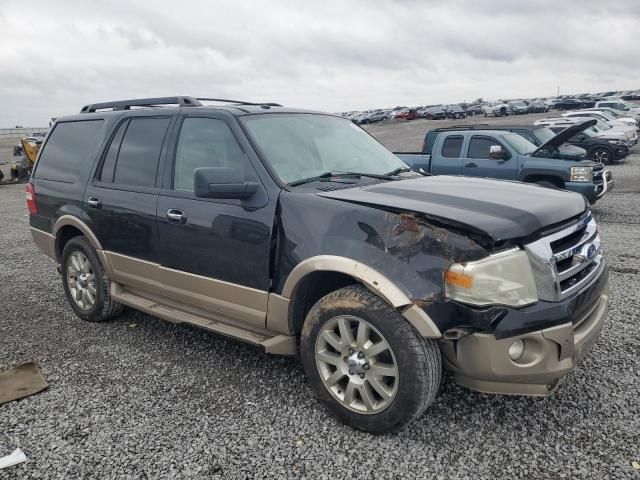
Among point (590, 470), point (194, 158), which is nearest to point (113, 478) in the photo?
point (194, 158)

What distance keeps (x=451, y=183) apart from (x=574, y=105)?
54.2 metres

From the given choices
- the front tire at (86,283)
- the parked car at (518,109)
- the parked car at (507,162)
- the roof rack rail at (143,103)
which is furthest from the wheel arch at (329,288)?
the parked car at (518,109)

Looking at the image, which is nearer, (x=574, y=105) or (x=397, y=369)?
(x=397, y=369)

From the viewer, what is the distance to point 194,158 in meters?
3.82

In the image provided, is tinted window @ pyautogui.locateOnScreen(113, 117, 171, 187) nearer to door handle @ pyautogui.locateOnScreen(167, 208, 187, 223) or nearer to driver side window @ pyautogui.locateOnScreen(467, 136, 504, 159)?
door handle @ pyautogui.locateOnScreen(167, 208, 187, 223)

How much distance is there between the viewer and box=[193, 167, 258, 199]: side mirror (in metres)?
3.11

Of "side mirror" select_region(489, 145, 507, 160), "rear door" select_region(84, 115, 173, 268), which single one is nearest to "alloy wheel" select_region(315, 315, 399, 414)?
"rear door" select_region(84, 115, 173, 268)

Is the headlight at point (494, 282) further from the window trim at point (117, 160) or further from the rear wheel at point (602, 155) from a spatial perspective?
the rear wheel at point (602, 155)

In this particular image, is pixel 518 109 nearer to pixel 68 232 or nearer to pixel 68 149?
pixel 68 149

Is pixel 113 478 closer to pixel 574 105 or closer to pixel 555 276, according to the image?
pixel 555 276

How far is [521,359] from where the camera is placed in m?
2.62

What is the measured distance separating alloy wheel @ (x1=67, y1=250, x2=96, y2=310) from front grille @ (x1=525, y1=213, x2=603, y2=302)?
12.4ft

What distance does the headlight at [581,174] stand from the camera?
9461mm

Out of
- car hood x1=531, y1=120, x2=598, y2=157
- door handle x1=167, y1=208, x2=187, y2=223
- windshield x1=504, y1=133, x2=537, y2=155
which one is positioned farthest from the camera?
windshield x1=504, y1=133, x2=537, y2=155
